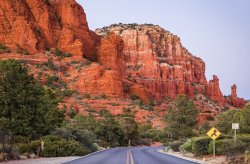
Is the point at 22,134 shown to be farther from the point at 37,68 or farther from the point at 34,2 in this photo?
the point at 34,2

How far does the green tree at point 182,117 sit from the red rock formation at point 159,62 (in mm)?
88775

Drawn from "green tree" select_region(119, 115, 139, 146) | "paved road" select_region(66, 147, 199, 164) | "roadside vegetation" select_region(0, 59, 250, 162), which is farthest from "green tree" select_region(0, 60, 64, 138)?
"green tree" select_region(119, 115, 139, 146)

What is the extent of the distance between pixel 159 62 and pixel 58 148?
142 meters

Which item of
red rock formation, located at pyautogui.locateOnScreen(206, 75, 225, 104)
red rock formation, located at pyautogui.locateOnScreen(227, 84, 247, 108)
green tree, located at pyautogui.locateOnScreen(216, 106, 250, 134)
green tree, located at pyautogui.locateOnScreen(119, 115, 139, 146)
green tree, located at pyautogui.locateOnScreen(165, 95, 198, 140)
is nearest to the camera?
green tree, located at pyautogui.locateOnScreen(216, 106, 250, 134)

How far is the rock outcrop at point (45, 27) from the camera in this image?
10806 cm

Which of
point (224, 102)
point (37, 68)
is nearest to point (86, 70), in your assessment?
Answer: point (37, 68)

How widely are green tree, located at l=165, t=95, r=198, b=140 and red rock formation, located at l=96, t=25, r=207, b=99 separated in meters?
88.8

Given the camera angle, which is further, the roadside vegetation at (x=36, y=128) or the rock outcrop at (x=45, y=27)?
the rock outcrop at (x=45, y=27)

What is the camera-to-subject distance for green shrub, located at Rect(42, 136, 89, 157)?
32.2 m

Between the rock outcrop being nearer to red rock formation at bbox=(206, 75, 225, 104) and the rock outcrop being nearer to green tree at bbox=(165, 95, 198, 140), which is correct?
green tree at bbox=(165, 95, 198, 140)

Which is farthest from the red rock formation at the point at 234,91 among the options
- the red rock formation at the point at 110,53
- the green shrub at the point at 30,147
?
the green shrub at the point at 30,147

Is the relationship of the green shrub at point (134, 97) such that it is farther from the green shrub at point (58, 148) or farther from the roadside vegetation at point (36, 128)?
the green shrub at point (58, 148)

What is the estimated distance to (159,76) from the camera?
535 feet

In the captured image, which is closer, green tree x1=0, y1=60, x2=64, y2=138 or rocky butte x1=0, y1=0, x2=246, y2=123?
green tree x1=0, y1=60, x2=64, y2=138
